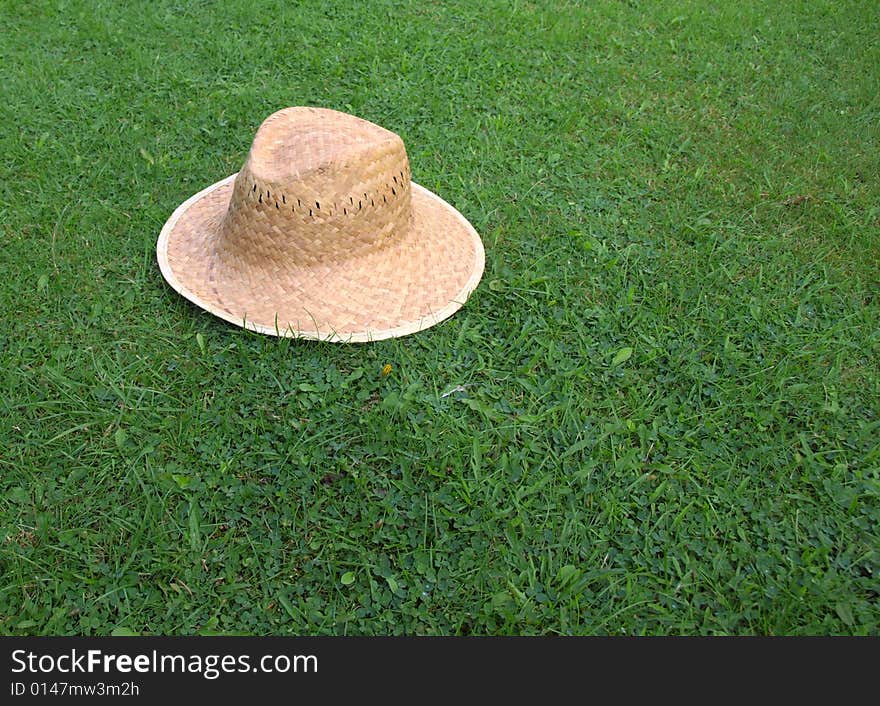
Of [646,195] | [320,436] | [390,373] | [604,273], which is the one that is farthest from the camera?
[646,195]

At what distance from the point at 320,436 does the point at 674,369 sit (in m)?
1.48

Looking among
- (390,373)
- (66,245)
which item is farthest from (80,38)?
(390,373)

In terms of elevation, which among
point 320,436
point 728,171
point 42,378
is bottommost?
point 42,378

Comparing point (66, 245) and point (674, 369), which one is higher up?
point (674, 369)

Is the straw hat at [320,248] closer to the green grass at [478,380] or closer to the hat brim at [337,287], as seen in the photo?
the hat brim at [337,287]

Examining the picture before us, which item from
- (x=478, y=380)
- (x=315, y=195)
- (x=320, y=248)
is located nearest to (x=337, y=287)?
(x=320, y=248)

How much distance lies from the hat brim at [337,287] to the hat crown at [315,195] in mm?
74

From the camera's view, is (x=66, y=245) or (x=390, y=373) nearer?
(x=390, y=373)

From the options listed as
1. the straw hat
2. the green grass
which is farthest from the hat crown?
the green grass

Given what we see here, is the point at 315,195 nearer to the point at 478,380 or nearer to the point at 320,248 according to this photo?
the point at 320,248

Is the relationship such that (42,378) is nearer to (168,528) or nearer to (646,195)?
(168,528)

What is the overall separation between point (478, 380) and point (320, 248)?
0.83 metres

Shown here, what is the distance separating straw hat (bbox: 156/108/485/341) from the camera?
281cm

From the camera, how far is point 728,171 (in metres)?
4.05
